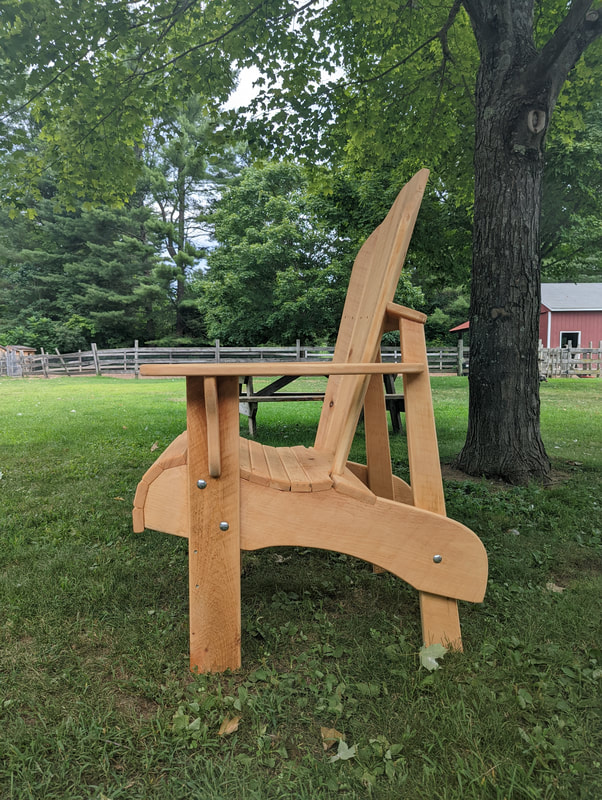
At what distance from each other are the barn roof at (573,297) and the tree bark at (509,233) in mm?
21865

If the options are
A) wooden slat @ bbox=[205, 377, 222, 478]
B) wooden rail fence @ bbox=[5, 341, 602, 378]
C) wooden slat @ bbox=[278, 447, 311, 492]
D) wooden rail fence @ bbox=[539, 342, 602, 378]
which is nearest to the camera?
wooden slat @ bbox=[205, 377, 222, 478]

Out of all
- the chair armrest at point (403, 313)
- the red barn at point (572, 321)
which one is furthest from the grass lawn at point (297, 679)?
the red barn at point (572, 321)

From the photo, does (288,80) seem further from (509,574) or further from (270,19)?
(509,574)

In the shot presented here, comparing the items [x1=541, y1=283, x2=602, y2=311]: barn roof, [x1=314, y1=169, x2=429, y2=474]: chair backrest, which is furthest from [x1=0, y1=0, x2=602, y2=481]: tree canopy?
[x1=541, y1=283, x2=602, y2=311]: barn roof

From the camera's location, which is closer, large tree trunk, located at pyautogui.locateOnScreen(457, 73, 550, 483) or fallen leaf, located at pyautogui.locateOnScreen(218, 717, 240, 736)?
fallen leaf, located at pyautogui.locateOnScreen(218, 717, 240, 736)

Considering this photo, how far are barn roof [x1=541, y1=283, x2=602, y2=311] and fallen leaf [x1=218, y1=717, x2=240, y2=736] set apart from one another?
25.0 meters

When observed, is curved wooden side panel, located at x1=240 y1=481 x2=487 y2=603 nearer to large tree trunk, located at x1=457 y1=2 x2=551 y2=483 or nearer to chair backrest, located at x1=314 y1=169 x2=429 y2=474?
chair backrest, located at x1=314 y1=169 x2=429 y2=474

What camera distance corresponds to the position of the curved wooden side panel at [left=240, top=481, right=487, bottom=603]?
1.51m

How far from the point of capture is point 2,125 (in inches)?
178

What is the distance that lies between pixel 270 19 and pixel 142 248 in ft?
76.6

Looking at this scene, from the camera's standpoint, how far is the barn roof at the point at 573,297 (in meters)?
22.7

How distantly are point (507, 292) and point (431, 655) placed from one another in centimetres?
270

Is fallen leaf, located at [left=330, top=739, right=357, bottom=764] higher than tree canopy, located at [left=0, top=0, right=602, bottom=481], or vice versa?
tree canopy, located at [left=0, top=0, right=602, bottom=481]

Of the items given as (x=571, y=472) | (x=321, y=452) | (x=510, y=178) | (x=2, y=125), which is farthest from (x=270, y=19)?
(x=571, y=472)
